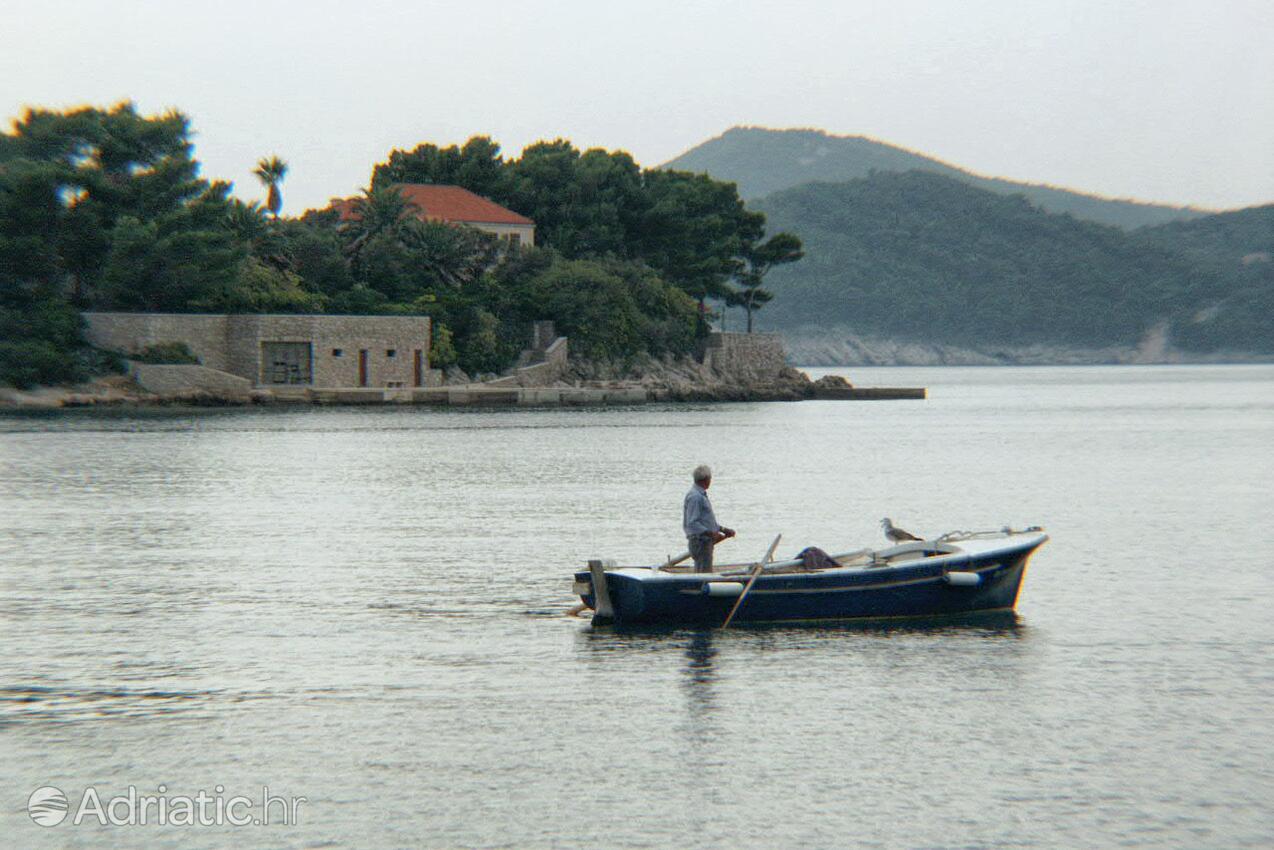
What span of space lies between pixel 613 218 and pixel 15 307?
2103 inches

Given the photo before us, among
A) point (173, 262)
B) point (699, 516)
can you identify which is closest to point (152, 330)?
point (173, 262)

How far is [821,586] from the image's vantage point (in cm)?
2381

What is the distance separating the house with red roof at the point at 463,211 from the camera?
116 metres

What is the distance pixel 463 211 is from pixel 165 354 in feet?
106

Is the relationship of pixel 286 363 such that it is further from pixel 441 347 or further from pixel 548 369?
pixel 548 369

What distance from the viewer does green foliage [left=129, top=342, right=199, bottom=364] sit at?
9344 centimetres

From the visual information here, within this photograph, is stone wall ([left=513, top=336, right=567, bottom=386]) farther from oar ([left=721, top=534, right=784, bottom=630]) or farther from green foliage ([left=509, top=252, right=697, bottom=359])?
oar ([left=721, top=534, right=784, bottom=630])

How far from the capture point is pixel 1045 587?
29750 mm

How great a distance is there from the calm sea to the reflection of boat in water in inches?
18.8

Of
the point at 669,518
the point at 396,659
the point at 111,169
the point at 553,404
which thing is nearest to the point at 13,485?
the point at 669,518

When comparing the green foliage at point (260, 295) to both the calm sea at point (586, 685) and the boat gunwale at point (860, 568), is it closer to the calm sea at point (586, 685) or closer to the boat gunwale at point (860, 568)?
the calm sea at point (586, 685)

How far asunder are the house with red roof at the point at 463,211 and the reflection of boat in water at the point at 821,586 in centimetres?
9229

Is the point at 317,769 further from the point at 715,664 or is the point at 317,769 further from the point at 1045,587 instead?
the point at 1045,587

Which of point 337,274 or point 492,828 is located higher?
point 337,274
